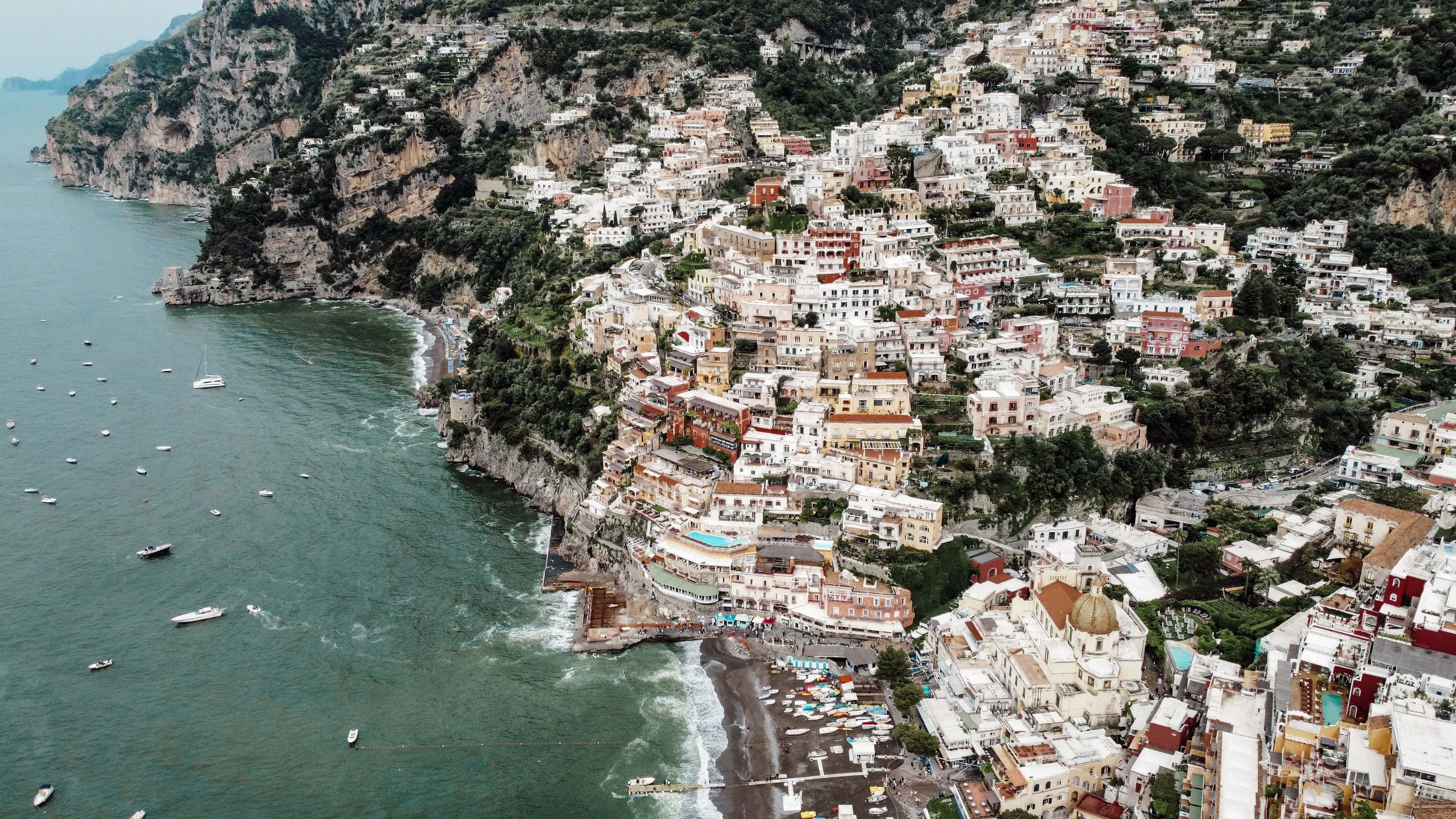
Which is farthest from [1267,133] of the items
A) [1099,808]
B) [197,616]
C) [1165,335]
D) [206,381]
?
[197,616]

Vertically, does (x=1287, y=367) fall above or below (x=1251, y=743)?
above

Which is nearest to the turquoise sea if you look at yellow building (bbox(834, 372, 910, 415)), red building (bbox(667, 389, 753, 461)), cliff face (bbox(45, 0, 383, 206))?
red building (bbox(667, 389, 753, 461))

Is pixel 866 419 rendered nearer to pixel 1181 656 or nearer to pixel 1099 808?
pixel 1181 656

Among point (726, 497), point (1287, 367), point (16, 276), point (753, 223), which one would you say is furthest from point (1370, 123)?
point (16, 276)

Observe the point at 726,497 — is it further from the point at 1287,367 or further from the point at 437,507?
the point at 1287,367

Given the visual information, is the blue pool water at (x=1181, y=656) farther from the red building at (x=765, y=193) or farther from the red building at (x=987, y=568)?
the red building at (x=765, y=193)

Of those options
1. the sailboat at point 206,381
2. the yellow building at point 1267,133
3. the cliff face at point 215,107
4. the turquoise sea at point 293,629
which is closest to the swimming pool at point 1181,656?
the turquoise sea at point 293,629
